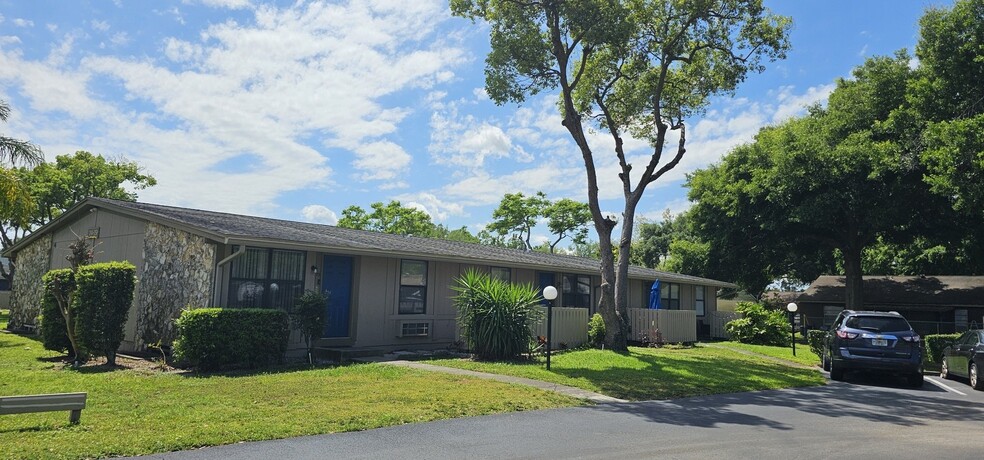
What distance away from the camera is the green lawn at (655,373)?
1135cm

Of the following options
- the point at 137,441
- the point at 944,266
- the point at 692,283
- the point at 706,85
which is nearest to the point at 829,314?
the point at 944,266

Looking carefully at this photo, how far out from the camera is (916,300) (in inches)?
1275

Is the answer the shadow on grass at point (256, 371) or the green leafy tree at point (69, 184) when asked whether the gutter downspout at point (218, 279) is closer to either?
the shadow on grass at point (256, 371)

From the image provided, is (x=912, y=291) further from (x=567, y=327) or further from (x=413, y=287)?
(x=413, y=287)

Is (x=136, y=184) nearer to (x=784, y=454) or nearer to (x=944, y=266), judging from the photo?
(x=784, y=454)

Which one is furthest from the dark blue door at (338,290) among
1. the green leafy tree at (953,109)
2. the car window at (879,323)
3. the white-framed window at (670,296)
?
the green leafy tree at (953,109)

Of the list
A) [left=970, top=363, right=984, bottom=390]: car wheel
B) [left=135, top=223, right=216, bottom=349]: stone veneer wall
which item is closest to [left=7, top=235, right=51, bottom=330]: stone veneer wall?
[left=135, top=223, right=216, bottom=349]: stone veneer wall

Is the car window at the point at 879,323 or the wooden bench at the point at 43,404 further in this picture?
the car window at the point at 879,323

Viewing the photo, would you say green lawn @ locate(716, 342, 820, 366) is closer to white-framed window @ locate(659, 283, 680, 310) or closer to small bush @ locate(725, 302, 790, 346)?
small bush @ locate(725, 302, 790, 346)

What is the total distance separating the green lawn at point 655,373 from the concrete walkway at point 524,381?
13.0 inches

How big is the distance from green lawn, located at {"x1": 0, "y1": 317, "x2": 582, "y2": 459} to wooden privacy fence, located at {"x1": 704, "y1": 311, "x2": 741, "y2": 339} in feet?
63.6

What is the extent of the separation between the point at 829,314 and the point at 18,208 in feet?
120

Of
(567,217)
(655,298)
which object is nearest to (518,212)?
(567,217)

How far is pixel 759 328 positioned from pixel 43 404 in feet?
80.0
